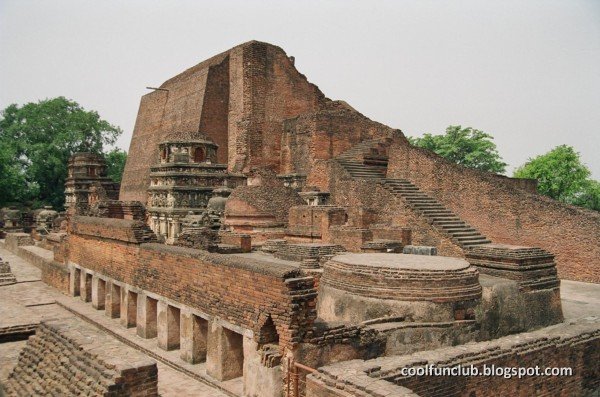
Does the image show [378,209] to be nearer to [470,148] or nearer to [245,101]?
[245,101]

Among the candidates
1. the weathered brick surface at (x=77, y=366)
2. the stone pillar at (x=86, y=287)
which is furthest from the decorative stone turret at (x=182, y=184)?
the weathered brick surface at (x=77, y=366)

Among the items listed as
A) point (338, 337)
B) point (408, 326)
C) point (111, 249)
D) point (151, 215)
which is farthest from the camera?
point (151, 215)

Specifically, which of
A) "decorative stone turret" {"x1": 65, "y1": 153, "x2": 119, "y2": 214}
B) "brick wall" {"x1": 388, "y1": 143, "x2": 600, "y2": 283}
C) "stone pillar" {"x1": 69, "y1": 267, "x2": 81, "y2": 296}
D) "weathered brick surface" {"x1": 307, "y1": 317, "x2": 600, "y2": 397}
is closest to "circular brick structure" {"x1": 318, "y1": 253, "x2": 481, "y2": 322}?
"weathered brick surface" {"x1": 307, "y1": 317, "x2": 600, "y2": 397}

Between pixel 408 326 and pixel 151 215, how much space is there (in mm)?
11479

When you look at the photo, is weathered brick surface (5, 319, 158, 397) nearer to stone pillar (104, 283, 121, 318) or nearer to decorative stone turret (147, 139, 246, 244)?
stone pillar (104, 283, 121, 318)

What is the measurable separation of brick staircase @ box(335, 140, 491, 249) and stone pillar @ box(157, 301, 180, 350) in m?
6.74

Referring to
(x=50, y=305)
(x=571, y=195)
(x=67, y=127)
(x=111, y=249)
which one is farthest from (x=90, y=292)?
(x=67, y=127)

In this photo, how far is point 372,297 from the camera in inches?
290

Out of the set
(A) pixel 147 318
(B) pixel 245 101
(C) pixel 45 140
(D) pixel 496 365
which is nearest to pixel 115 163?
(C) pixel 45 140

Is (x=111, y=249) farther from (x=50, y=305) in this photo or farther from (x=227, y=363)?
(x=227, y=363)

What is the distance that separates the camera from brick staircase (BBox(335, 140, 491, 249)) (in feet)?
42.1

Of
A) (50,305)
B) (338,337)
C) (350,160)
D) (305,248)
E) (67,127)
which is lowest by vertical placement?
(50,305)

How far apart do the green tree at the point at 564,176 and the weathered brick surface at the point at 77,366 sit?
2620cm

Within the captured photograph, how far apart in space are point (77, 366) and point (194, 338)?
2.38 metres
